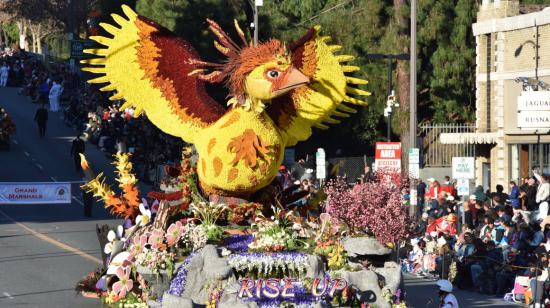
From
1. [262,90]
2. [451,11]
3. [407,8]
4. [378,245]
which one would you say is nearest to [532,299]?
[378,245]

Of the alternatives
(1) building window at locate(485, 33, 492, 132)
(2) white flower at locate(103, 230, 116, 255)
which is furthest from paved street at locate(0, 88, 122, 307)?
(1) building window at locate(485, 33, 492, 132)

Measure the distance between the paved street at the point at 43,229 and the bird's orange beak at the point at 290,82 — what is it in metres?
5.57

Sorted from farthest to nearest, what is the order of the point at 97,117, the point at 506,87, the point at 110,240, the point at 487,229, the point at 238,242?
the point at 97,117, the point at 506,87, the point at 487,229, the point at 110,240, the point at 238,242

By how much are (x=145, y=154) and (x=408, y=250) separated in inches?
636

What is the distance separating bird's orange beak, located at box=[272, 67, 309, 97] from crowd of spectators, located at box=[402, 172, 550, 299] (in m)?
5.97

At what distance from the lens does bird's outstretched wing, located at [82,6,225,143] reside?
21.0 meters

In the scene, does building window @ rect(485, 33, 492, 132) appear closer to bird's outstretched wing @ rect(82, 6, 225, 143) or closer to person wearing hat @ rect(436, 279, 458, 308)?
bird's outstretched wing @ rect(82, 6, 225, 143)

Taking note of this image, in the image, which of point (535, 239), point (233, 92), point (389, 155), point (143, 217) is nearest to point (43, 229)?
point (389, 155)

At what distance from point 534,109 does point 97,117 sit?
842 inches

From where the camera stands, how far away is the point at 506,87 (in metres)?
44.9

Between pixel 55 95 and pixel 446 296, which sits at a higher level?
pixel 55 95

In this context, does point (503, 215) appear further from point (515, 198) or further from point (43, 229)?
point (43, 229)

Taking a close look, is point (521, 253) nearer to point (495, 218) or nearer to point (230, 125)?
point (495, 218)

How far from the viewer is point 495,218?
92.4ft
